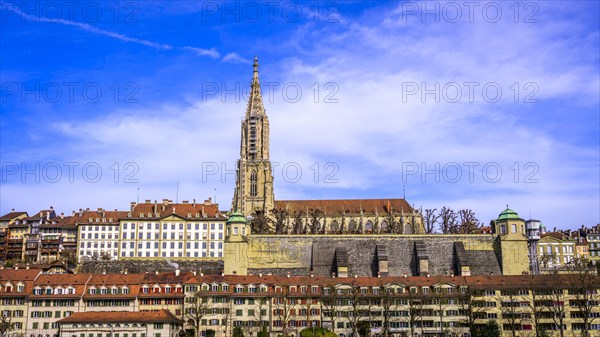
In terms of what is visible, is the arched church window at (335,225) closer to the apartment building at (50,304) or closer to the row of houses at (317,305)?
the row of houses at (317,305)

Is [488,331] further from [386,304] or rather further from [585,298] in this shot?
[585,298]

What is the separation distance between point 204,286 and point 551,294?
163ft

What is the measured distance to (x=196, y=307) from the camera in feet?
306

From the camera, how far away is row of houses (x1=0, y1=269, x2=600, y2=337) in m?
93.8

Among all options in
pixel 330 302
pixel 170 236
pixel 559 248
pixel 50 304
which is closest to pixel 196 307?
pixel 330 302

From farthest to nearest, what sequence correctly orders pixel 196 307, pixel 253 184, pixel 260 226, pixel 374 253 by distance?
pixel 253 184 < pixel 260 226 < pixel 374 253 < pixel 196 307

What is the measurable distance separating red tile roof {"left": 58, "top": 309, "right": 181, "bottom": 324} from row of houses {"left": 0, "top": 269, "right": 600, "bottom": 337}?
1.16ft

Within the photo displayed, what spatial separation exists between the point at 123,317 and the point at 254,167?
99088mm

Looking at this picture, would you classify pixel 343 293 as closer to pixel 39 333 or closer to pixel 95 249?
pixel 39 333

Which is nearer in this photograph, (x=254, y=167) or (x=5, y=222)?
(x=5, y=222)

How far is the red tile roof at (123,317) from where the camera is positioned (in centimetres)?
8894

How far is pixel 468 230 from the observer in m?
145

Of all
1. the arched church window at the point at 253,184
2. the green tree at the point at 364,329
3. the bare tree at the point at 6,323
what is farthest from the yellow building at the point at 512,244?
the bare tree at the point at 6,323

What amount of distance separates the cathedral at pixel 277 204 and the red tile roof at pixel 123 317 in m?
76.8
